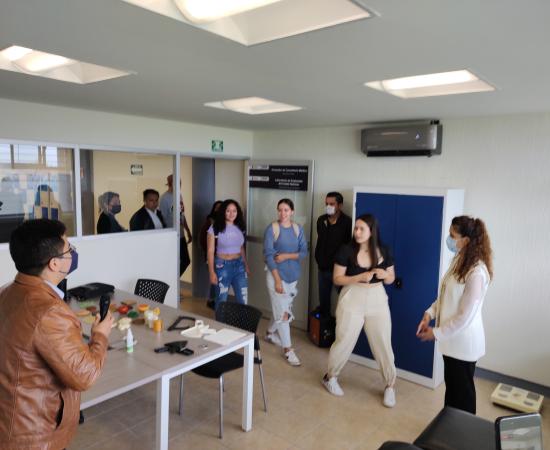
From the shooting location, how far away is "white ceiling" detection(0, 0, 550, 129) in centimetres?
160

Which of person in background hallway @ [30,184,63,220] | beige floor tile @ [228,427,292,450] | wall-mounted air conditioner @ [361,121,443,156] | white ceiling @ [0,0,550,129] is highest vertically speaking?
white ceiling @ [0,0,550,129]

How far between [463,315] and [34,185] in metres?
3.76

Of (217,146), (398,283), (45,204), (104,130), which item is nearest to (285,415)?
(398,283)

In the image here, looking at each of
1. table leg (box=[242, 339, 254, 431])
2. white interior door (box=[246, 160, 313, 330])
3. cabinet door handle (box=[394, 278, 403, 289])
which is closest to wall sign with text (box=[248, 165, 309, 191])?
white interior door (box=[246, 160, 313, 330])

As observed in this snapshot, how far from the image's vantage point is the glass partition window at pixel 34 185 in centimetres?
381

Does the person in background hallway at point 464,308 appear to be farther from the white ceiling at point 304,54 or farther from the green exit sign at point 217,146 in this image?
the green exit sign at point 217,146

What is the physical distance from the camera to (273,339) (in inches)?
190

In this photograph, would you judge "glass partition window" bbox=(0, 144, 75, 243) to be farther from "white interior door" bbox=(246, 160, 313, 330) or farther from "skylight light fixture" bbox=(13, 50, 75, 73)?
"white interior door" bbox=(246, 160, 313, 330)

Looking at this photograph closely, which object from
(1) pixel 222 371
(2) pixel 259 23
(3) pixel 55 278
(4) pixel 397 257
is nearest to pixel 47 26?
(2) pixel 259 23

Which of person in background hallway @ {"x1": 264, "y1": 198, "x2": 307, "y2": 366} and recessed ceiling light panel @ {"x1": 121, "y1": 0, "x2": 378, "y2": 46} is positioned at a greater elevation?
recessed ceiling light panel @ {"x1": 121, "y1": 0, "x2": 378, "y2": 46}

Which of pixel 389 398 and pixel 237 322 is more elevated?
pixel 237 322

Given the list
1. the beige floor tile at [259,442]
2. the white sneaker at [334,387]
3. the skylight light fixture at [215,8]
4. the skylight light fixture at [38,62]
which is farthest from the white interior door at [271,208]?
the skylight light fixture at [215,8]

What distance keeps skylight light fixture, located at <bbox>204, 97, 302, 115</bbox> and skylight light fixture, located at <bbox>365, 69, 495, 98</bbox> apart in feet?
3.12

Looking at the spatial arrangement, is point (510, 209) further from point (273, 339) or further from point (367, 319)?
point (273, 339)
